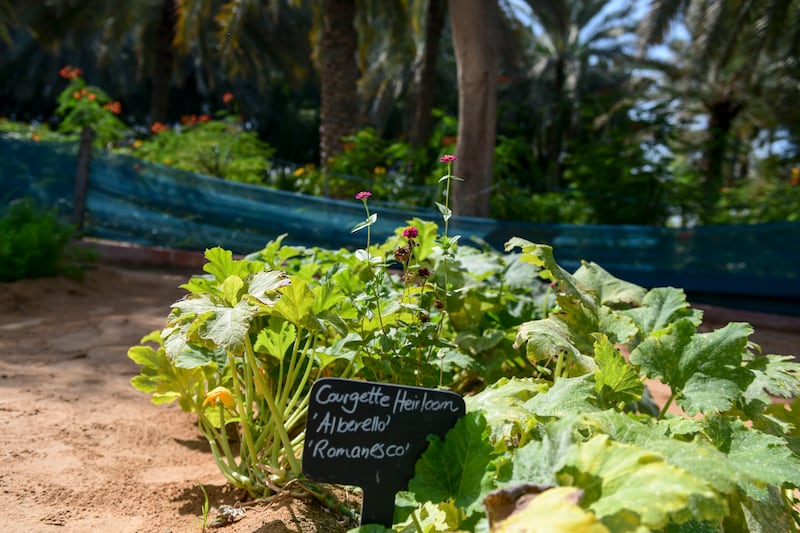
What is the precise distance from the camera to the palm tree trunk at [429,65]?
9273 millimetres

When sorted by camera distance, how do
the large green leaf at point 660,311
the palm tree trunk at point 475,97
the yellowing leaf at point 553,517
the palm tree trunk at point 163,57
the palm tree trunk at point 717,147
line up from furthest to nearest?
the palm tree trunk at point 163,57 → the palm tree trunk at point 717,147 → the palm tree trunk at point 475,97 → the large green leaf at point 660,311 → the yellowing leaf at point 553,517

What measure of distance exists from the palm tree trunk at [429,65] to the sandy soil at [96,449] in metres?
6.62

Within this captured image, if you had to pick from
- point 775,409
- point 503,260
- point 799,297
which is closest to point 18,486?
point 503,260

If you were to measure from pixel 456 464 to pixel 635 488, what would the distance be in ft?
1.34

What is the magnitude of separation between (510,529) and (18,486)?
1459mm

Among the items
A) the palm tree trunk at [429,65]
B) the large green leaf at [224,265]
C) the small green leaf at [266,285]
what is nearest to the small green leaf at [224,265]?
the large green leaf at [224,265]

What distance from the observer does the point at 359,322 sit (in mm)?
1861

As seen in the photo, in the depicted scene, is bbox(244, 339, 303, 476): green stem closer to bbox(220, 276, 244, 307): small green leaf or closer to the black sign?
bbox(220, 276, 244, 307): small green leaf

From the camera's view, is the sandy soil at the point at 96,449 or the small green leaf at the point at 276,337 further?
the small green leaf at the point at 276,337

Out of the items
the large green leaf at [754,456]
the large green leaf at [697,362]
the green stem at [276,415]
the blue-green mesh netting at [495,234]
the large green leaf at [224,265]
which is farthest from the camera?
the blue-green mesh netting at [495,234]

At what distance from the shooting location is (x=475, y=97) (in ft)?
17.3

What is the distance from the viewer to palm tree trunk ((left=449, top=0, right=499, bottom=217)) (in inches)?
204

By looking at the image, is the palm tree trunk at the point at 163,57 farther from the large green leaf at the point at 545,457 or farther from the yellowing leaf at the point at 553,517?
the yellowing leaf at the point at 553,517

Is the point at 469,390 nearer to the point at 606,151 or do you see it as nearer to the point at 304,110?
the point at 606,151
